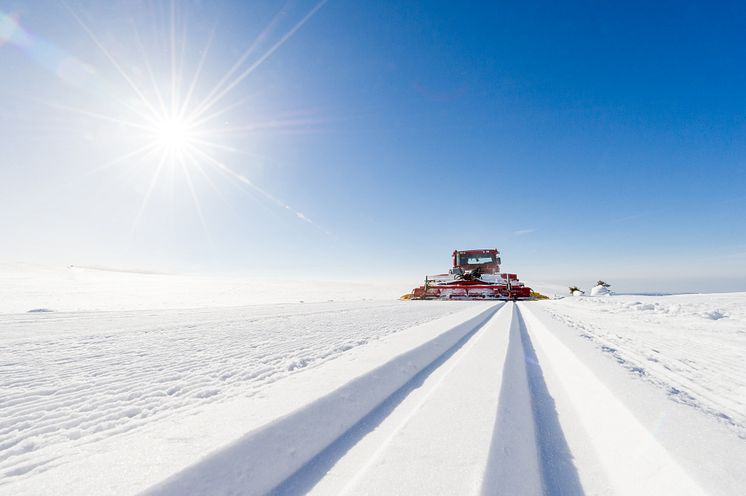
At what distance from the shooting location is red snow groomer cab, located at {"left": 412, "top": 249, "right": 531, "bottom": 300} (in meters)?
15.1

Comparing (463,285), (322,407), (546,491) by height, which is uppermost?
(463,285)

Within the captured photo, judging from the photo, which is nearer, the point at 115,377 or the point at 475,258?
the point at 115,377

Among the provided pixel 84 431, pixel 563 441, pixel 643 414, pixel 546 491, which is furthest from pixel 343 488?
pixel 643 414

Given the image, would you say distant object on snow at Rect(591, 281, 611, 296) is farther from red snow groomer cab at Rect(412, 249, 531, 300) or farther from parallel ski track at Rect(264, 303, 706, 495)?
parallel ski track at Rect(264, 303, 706, 495)

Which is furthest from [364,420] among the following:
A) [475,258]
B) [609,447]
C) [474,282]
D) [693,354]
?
[475,258]

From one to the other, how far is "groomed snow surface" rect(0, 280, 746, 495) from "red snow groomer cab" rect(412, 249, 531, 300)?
12.5 meters

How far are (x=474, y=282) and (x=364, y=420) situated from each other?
15.9 metres

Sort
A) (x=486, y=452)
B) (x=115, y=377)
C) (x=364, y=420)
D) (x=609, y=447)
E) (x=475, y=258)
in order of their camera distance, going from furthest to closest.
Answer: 1. (x=475, y=258)
2. (x=115, y=377)
3. (x=364, y=420)
4. (x=609, y=447)
5. (x=486, y=452)

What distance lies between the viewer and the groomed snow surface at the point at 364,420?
0.92 metres

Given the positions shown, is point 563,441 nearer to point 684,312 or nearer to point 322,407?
point 322,407

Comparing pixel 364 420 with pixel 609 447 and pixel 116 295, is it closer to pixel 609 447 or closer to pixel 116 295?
pixel 609 447

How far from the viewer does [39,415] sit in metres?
1.36

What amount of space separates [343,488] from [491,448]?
552 millimetres

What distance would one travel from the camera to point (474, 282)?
645 inches
